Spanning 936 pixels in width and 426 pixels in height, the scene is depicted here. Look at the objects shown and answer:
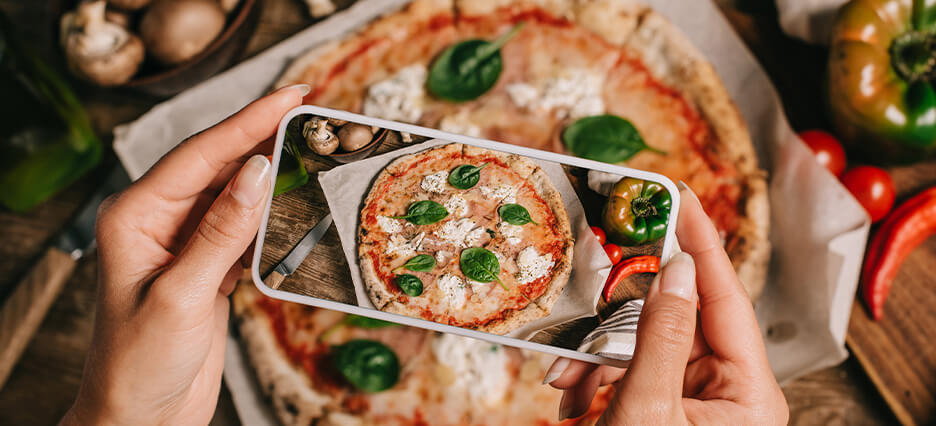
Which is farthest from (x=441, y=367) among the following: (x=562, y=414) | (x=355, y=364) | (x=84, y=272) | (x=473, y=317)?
(x=84, y=272)

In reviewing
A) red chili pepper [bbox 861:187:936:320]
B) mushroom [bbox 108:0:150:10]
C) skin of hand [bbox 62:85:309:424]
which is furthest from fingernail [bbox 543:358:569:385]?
mushroom [bbox 108:0:150:10]

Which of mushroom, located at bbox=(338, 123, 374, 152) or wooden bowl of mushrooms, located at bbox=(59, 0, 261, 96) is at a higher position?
wooden bowl of mushrooms, located at bbox=(59, 0, 261, 96)

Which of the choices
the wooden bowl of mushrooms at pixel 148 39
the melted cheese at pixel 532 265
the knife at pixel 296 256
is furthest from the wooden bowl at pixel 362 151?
the wooden bowl of mushrooms at pixel 148 39

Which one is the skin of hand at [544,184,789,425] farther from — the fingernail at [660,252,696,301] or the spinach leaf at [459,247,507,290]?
the spinach leaf at [459,247,507,290]

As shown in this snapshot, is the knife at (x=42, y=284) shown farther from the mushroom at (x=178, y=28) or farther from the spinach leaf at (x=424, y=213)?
the spinach leaf at (x=424, y=213)

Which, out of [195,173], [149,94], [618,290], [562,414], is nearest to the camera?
[618,290]

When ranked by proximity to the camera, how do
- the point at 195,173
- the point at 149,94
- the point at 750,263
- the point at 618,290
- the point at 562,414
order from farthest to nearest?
the point at 149,94
the point at 750,263
the point at 562,414
the point at 195,173
the point at 618,290

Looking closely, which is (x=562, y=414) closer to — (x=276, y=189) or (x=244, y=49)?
(x=276, y=189)
